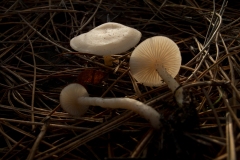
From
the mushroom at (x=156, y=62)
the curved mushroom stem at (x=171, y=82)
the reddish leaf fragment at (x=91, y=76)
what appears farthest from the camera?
the reddish leaf fragment at (x=91, y=76)

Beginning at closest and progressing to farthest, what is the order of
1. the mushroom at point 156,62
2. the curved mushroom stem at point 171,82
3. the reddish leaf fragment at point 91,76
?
the curved mushroom stem at point 171,82 < the mushroom at point 156,62 < the reddish leaf fragment at point 91,76

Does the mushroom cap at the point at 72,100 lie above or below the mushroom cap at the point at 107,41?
below

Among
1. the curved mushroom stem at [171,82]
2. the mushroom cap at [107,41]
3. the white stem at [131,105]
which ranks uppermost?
the mushroom cap at [107,41]

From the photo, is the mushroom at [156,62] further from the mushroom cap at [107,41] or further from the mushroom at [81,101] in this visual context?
the mushroom at [81,101]

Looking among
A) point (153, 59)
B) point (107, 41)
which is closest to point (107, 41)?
point (107, 41)

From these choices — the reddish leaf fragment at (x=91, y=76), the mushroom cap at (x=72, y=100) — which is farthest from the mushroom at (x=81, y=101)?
the reddish leaf fragment at (x=91, y=76)

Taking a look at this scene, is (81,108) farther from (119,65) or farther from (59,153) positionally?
(119,65)

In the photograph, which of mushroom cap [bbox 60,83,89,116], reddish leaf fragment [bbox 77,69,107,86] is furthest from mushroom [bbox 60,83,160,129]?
reddish leaf fragment [bbox 77,69,107,86]

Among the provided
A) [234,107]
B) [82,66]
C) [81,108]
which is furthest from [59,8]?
[234,107]

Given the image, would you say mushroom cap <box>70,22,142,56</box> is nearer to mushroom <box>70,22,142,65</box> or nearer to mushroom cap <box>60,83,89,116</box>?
mushroom <box>70,22,142,65</box>
